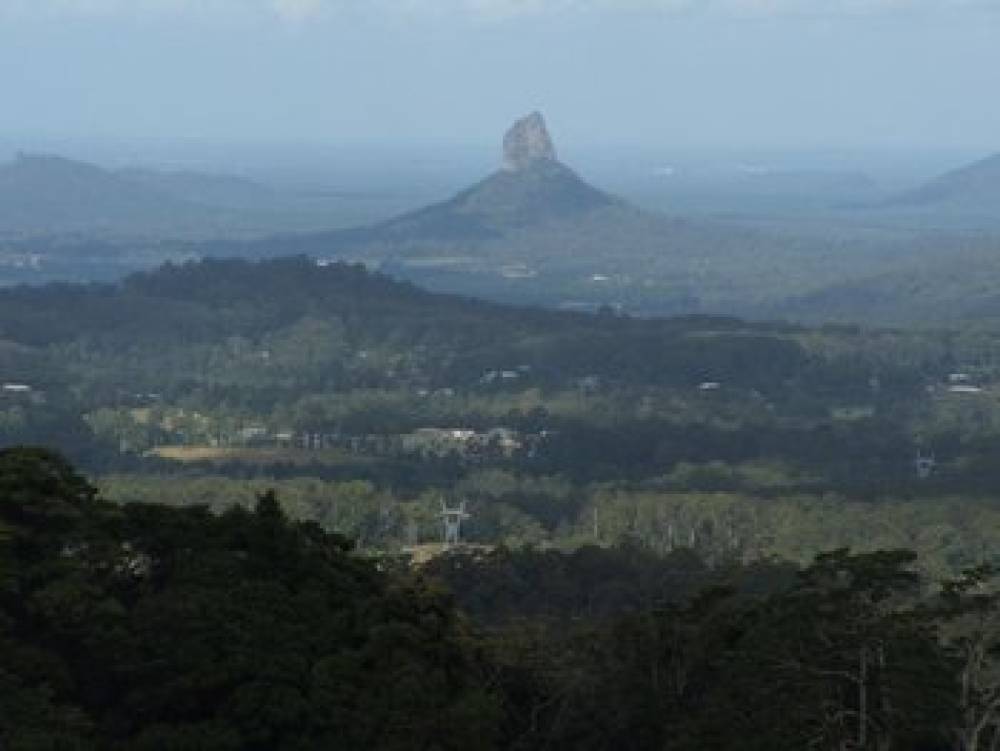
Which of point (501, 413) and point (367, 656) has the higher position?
point (367, 656)

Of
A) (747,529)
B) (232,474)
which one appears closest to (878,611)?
(747,529)

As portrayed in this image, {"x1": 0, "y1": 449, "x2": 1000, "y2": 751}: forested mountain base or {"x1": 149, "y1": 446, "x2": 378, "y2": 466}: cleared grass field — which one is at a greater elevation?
{"x1": 0, "y1": 449, "x2": 1000, "y2": 751}: forested mountain base

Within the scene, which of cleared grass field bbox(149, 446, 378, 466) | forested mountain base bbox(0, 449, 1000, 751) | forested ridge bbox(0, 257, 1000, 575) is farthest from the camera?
cleared grass field bbox(149, 446, 378, 466)

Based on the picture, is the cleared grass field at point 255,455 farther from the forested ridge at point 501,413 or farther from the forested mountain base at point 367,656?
the forested mountain base at point 367,656

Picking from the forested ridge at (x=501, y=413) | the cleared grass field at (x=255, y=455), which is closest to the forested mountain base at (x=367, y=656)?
the forested ridge at (x=501, y=413)

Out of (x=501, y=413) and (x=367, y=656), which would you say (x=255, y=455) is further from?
(x=367, y=656)

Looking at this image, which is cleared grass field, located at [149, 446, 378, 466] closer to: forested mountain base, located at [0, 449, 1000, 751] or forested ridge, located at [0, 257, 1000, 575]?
forested ridge, located at [0, 257, 1000, 575]

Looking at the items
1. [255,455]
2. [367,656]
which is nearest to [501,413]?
[255,455]

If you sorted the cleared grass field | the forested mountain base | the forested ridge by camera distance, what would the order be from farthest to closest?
the cleared grass field, the forested ridge, the forested mountain base

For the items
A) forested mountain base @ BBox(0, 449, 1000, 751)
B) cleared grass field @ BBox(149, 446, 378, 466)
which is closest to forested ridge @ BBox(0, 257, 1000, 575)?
cleared grass field @ BBox(149, 446, 378, 466)
